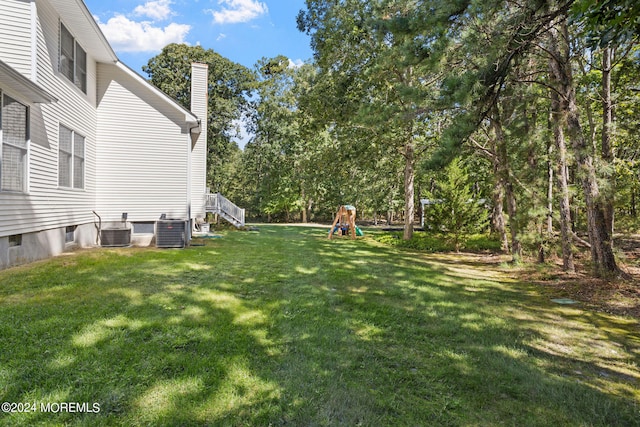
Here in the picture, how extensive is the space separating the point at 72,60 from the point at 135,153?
9.30 feet

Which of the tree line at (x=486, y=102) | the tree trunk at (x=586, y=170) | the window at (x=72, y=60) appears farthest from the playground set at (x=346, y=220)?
the window at (x=72, y=60)

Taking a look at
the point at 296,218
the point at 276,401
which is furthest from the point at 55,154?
the point at 296,218

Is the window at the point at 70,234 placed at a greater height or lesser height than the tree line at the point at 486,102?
lesser

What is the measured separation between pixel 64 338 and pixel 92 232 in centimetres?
779

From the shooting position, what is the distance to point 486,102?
5.23 metres

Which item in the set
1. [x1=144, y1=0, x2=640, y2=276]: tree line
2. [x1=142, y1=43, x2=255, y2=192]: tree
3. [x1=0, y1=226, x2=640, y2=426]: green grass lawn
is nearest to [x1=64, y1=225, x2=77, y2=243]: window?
[x1=0, y1=226, x2=640, y2=426]: green grass lawn

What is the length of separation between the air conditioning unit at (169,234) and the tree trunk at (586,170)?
10.1 metres

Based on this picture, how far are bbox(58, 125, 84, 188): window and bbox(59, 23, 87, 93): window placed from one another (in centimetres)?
142

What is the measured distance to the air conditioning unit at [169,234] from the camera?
33.9ft

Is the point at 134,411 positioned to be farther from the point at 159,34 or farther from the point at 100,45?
the point at 159,34

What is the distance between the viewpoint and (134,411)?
7.43 ft

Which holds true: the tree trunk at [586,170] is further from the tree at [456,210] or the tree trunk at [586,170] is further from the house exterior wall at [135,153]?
the house exterior wall at [135,153]

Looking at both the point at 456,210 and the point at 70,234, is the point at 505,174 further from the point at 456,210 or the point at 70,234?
the point at 70,234

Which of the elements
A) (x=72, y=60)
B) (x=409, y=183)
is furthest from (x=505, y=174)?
(x=72, y=60)
